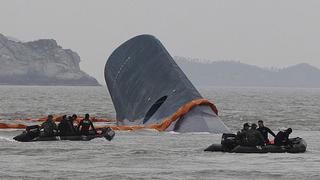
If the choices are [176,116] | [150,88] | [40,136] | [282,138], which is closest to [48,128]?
[40,136]

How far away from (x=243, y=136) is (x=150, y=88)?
77.2 feet

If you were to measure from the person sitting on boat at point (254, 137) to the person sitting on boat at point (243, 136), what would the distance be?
153 millimetres

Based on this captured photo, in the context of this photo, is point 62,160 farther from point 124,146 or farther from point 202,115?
point 202,115

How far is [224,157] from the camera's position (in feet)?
113

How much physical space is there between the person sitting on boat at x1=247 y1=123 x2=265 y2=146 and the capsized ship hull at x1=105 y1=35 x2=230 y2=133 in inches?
498

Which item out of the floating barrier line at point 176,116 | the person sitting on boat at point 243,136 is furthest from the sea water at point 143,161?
the floating barrier line at point 176,116

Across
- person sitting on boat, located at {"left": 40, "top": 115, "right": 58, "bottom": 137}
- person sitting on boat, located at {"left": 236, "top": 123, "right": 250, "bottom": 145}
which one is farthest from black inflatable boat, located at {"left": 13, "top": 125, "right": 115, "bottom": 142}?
person sitting on boat, located at {"left": 236, "top": 123, "right": 250, "bottom": 145}

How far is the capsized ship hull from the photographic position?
5062cm

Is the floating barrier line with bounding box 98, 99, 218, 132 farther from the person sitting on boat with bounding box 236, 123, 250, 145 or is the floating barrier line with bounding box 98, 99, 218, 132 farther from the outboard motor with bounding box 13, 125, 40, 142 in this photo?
the person sitting on boat with bounding box 236, 123, 250, 145

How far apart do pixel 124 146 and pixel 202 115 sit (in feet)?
38.3

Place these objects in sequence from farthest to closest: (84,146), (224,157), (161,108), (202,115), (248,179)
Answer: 1. (161,108)
2. (202,115)
3. (84,146)
4. (224,157)
5. (248,179)

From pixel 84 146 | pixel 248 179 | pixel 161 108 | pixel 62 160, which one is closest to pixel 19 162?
pixel 62 160

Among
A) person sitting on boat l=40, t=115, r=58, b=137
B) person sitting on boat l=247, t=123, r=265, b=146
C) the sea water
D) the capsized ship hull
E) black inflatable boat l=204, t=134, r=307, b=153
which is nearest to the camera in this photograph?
the sea water

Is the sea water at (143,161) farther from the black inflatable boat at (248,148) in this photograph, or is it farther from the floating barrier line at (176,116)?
the floating barrier line at (176,116)
